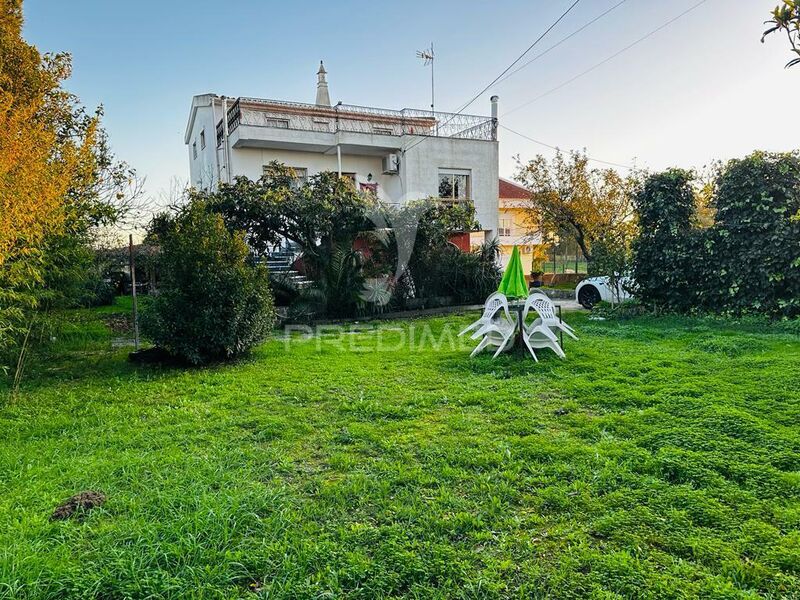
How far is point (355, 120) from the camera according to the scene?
1870 centimetres

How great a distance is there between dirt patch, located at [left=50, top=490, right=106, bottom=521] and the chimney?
18.9m

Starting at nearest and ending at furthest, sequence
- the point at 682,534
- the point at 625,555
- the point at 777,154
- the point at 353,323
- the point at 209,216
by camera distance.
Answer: the point at 625,555 < the point at 682,534 < the point at 209,216 < the point at 777,154 < the point at 353,323

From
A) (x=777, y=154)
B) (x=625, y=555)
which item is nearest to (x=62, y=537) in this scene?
(x=625, y=555)

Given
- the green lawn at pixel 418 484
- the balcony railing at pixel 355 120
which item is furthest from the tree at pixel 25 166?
the balcony railing at pixel 355 120

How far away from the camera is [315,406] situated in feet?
15.6

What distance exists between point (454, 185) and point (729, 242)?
11.6m

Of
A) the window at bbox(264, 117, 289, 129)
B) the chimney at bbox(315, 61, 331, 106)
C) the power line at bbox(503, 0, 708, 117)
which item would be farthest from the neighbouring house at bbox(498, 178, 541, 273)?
the window at bbox(264, 117, 289, 129)

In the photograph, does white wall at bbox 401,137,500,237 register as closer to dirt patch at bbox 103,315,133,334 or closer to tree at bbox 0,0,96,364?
dirt patch at bbox 103,315,133,334

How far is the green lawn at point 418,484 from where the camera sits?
6.91ft

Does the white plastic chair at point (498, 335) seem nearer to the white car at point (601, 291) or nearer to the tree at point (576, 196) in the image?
the white car at point (601, 291)

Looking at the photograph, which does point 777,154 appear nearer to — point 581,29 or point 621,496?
point 581,29

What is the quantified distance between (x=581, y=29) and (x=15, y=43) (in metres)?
9.85

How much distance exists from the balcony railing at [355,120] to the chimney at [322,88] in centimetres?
122

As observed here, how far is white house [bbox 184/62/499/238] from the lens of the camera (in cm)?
1677
